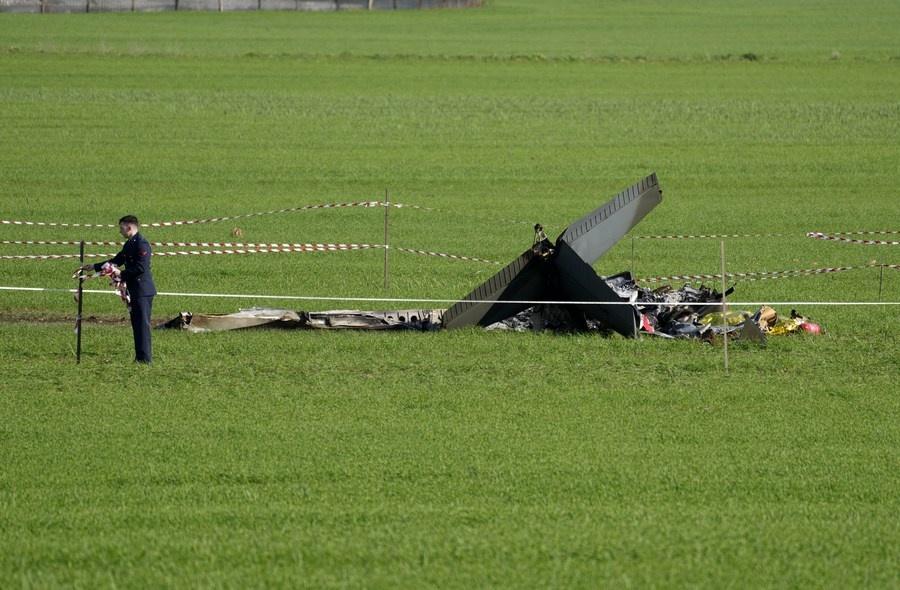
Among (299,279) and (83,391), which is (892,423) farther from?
(299,279)

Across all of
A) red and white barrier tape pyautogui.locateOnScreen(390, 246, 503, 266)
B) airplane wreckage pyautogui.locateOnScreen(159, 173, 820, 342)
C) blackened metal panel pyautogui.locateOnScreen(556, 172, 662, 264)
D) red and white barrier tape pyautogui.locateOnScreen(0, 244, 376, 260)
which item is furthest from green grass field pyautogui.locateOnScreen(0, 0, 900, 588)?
blackened metal panel pyautogui.locateOnScreen(556, 172, 662, 264)

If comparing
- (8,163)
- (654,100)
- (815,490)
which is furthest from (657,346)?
(654,100)

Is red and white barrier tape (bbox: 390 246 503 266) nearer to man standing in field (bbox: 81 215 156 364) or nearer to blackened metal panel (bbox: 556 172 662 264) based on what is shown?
blackened metal panel (bbox: 556 172 662 264)

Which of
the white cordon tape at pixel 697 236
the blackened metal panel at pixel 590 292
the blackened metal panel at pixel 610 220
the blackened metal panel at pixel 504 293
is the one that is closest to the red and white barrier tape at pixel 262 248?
the white cordon tape at pixel 697 236

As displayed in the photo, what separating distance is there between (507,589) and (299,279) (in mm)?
12657

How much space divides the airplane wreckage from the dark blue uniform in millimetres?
2136

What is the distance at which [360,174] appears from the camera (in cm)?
3259

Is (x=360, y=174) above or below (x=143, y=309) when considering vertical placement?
above

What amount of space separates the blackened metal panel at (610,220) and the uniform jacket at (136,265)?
17.5ft

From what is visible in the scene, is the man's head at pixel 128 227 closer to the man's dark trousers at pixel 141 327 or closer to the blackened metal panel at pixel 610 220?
the man's dark trousers at pixel 141 327

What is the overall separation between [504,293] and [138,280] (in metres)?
4.54

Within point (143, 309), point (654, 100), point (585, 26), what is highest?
point (585, 26)

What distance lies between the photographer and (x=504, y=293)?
17422 mm

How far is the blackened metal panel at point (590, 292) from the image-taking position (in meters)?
16.8
